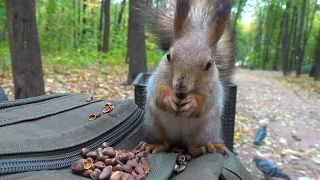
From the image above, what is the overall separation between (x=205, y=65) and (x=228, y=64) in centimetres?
41

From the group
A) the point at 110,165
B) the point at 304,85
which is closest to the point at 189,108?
the point at 110,165

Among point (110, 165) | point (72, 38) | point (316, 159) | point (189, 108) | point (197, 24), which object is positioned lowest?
point (316, 159)

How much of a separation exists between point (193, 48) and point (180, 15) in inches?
6.9

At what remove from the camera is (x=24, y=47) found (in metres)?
2.59

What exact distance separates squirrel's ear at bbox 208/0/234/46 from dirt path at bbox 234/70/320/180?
19.3 inches

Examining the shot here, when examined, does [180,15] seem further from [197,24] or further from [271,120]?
[271,120]

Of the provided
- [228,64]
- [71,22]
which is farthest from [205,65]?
[71,22]

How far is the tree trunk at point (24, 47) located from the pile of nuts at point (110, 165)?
1.68m

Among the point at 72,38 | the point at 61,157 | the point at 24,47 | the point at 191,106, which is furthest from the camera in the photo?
the point at 72,38

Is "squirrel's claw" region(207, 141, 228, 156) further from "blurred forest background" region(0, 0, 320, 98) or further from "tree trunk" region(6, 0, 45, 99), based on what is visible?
"tree trunk" region(6, 0, 45, 99)

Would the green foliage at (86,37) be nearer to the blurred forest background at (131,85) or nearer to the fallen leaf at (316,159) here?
the blurred forest background at (131,85)

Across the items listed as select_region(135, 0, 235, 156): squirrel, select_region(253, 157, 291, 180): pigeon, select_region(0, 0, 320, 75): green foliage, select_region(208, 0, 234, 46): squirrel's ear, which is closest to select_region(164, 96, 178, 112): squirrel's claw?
select_region(135, 0, 235, 156): squirrel

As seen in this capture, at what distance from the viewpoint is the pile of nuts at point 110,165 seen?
3.25 feet

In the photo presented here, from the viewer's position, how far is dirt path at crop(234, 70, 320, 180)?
276 centimetres
